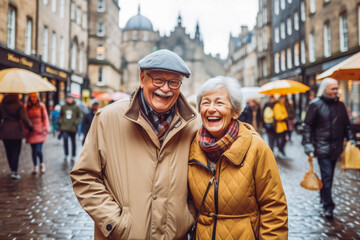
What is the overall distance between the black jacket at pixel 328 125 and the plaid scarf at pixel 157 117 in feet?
11.1

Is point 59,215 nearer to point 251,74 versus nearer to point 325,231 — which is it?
point 325,231

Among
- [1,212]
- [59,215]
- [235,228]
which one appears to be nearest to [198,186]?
[235,228]

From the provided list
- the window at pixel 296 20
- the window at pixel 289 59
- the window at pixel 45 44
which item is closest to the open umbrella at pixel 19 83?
the window at pixel 45 44

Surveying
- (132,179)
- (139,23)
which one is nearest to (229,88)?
(132,179)

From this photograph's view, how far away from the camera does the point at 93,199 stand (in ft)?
6.55

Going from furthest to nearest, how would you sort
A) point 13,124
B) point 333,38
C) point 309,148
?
1. point 333,38
2. point 13,124
3. point 309,148

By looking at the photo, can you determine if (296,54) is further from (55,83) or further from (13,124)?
(13,124)

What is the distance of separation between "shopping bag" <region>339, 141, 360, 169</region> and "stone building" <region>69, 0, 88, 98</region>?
81.3 feet

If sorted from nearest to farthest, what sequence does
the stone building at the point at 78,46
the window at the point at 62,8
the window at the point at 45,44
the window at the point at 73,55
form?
the window at the point at 45,44, the window at the point at 62,8, the stone building at the point at 78,46, the window at the point at 73,55

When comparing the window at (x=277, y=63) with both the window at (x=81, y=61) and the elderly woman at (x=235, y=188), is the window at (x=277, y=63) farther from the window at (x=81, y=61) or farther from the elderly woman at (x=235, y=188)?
the elderly woman at (x=235, y=188)

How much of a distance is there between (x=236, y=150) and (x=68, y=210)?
3816 mm

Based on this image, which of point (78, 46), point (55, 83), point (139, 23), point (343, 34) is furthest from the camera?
point (139, 23)

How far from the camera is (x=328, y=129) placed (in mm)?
4754

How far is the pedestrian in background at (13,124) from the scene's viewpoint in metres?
6.95
